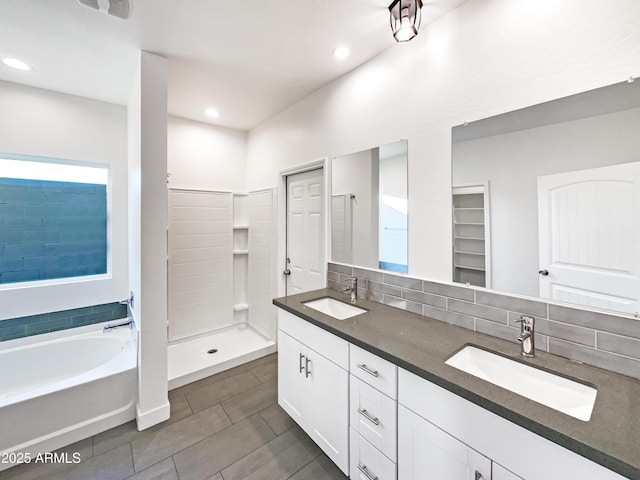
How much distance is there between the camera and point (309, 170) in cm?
270

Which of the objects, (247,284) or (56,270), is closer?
(56,270)

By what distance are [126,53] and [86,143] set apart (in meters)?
1.15

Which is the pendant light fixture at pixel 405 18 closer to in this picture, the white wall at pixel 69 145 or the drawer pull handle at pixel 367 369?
the drawer pull handle at pixel 367 369

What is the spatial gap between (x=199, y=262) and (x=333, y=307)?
6.54ft

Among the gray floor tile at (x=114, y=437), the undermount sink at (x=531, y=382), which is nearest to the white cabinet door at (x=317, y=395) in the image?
the undermount sink at (x=531, y=382)

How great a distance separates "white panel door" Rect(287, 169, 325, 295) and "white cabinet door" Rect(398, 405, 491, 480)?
1.45 m

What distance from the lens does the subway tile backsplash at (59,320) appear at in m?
2.31

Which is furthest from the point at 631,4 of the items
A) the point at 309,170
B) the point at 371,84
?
the point at 309,170

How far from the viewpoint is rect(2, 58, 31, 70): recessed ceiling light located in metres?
1.98

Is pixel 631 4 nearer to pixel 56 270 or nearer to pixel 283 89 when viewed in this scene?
pixel 283 89

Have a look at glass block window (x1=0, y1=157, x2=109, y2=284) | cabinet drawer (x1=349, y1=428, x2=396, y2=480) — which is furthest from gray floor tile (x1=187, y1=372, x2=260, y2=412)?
glass block window (x1=0, y1=157, x2=109, y2=284)

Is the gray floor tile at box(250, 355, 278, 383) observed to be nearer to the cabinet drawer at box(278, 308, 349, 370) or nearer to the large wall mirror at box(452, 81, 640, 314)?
the cabinet drawer at box(278, 308, 349, 370)

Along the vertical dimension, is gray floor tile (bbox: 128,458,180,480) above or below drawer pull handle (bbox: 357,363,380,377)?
below

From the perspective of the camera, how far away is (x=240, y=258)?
3646 mm
